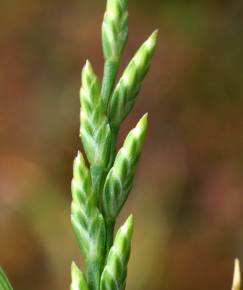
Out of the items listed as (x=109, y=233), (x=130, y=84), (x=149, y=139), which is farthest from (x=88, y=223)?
(x=149, y=139)

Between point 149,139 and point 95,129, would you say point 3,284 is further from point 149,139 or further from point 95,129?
point 149,139

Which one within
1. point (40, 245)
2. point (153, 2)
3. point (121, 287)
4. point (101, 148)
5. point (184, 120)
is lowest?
point (121, 287)

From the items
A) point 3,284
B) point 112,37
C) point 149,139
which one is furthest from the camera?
point 149,139

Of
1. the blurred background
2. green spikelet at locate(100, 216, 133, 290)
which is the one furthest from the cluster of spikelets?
the blurred background

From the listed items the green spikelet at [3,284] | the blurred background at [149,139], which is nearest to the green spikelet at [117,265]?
the green spikelet at [3,284]

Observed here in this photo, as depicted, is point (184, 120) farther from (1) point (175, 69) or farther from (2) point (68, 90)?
(2) point (68, 90)

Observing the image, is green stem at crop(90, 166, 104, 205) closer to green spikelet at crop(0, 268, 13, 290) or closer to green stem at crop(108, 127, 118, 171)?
green stem at crop(108, 127, 118, 171)

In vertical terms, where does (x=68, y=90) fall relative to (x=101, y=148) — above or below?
above

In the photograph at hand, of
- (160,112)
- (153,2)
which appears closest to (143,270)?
(160,112)
